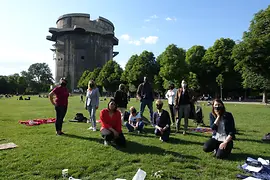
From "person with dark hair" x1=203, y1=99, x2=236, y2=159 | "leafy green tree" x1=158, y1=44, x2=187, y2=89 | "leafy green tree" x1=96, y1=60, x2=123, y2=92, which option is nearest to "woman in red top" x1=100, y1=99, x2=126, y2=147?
"person with dark hair" x1=203, y1=99, x2=236, y2=159

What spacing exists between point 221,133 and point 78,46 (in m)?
108

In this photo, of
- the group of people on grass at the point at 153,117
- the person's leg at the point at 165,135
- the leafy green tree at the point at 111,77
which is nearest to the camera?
the group of people on grass at the point at 153,117

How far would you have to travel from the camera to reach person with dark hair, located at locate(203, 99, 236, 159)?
6.40m

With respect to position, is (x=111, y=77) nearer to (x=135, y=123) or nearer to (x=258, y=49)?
(x=258, y=49)

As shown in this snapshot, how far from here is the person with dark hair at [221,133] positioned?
640 cm

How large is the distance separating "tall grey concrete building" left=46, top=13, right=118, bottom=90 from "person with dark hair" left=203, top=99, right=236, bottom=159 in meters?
104

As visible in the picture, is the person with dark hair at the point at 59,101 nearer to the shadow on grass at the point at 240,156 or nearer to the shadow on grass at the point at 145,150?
the shadow on grass at the point at 145,150

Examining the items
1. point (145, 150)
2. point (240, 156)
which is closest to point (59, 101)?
point (145, 150)

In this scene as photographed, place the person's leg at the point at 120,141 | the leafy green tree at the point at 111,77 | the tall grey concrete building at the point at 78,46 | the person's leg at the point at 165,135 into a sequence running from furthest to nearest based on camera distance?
the tall grey concrete building at the point at 78,46
the leafy green tree at the point at 111,77
the person's leg at the point at 165,135
the person's leg at the point at 120,141

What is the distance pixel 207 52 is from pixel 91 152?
57.0 m

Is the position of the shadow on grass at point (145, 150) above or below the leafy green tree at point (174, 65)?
below

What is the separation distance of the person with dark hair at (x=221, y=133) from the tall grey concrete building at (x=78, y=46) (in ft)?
342

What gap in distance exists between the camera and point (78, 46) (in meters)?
109

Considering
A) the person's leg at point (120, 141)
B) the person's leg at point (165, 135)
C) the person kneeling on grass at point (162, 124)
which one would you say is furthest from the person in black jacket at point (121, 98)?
the person's leg at point (120, 141)
